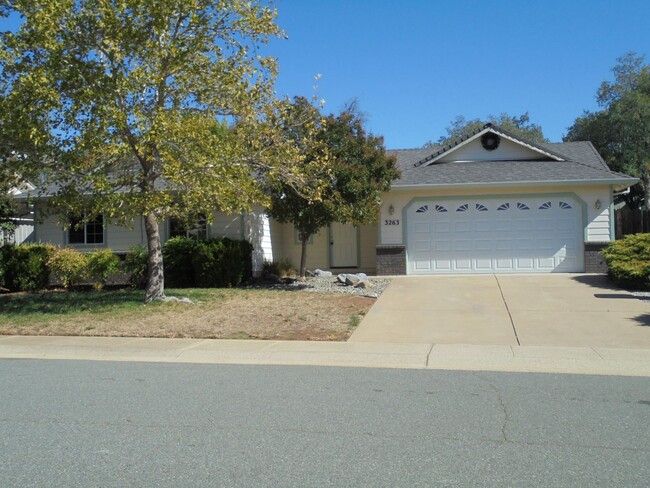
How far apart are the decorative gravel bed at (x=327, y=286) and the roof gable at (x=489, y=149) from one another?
15.9 feet

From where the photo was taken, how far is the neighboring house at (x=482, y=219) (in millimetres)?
18375

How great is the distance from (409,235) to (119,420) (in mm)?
13964

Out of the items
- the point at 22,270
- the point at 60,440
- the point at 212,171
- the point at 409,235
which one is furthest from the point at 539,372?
the point at 22,270

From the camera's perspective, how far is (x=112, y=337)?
11.6 meters

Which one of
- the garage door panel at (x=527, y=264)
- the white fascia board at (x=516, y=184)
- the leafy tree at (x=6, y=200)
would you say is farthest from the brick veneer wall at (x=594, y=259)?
the leafy tree at (x=6, y=200)

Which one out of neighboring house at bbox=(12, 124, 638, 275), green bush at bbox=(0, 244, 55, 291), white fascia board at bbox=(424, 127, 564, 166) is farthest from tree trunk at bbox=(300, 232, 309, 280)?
green bush at bbox=(0, 244, 55, 291)

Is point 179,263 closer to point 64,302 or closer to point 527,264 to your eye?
point 64,302

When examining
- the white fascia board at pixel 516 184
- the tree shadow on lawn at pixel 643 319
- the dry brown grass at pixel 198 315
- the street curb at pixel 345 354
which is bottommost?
the street curb at pixel 345 354

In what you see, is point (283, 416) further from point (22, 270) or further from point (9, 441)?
point (22, 270)

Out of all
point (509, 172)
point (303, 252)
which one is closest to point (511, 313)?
point (509, 172)

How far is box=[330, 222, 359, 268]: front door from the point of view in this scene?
21.5 meters

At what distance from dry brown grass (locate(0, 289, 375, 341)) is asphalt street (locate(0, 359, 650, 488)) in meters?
3.17

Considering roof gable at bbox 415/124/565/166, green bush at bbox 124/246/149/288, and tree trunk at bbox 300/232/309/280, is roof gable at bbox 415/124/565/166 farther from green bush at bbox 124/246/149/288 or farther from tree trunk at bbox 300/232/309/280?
green bush at bbox 124/246/149/288

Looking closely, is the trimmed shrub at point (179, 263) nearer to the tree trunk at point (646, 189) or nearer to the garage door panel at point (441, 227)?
the garage door panel at point (441, 227)
